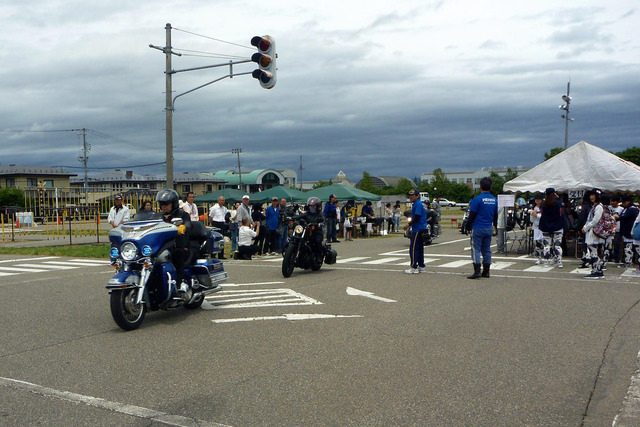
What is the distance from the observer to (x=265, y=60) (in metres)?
15.9

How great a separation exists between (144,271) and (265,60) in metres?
9.67

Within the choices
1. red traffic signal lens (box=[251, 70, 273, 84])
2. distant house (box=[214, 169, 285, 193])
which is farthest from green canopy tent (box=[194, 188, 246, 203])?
distant house (box=[214, 169, 285, 193])

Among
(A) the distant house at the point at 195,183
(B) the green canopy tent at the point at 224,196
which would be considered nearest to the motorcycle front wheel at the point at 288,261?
(B) the green canopy tent at the point at 224,196

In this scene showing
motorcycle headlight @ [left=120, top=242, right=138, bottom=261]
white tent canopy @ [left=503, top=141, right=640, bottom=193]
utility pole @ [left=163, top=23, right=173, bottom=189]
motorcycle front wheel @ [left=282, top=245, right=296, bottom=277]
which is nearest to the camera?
motorcycle headlight @ [left=120, top=242, right=138, bottom=261]

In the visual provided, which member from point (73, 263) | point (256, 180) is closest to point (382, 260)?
point (73, 263)

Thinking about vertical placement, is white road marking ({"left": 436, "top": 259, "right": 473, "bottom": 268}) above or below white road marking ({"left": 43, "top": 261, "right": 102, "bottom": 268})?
below

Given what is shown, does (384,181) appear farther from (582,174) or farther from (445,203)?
(582,174)

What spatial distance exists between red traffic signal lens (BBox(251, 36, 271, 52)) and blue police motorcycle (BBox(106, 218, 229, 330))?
8562 mm

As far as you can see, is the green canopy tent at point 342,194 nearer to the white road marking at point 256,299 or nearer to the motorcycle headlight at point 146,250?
the white road marking at point 256,299

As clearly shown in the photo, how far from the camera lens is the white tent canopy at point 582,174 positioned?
1794 cm

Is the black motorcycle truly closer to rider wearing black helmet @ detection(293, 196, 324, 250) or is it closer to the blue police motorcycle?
rider wearing black helmet @ detection(293, 196, 324, 250)

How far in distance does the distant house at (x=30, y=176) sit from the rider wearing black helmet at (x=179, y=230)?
88071mm

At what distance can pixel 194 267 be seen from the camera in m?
8.74

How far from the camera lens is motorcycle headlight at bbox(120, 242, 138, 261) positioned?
24.8 ft
